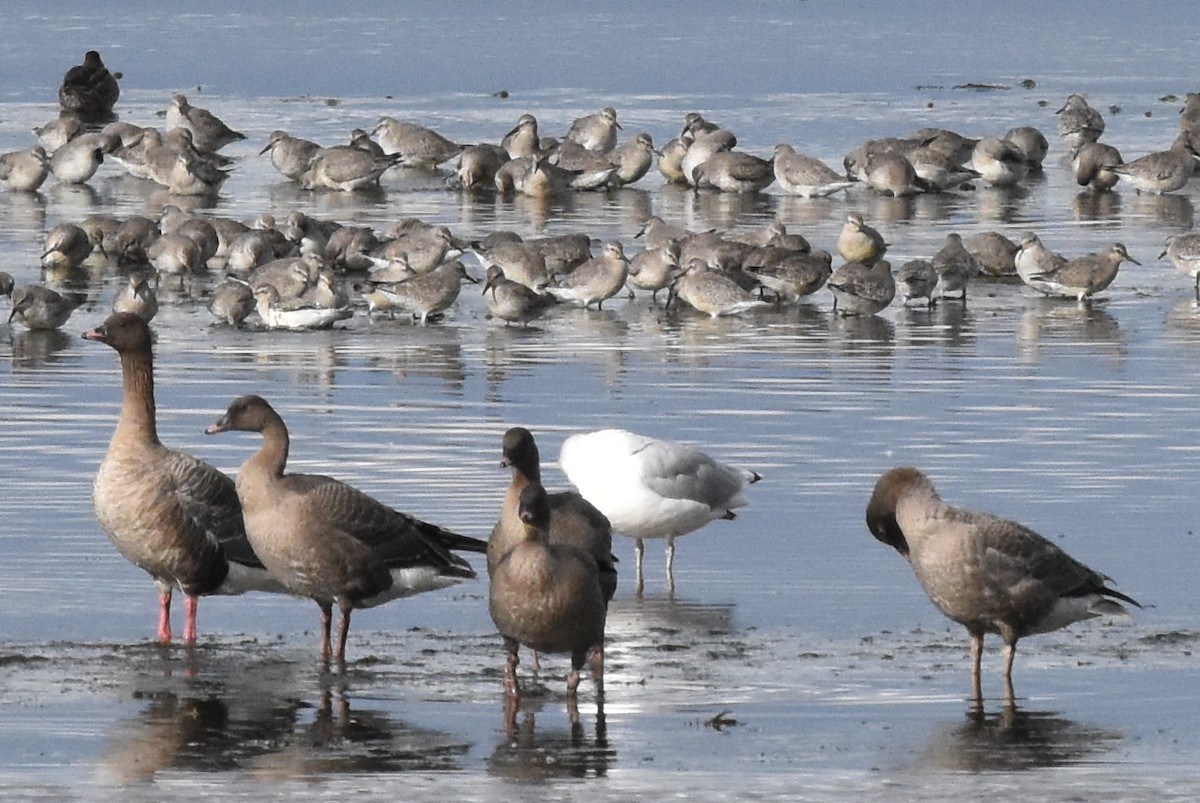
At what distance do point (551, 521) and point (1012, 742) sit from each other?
2.49 meters

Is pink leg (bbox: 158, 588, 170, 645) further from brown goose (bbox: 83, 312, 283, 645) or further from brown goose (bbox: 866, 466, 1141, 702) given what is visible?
brown goose (bbox: 866, 466, 1141, 702)

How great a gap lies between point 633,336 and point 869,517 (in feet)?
35.1

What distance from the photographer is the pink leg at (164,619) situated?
453 inches

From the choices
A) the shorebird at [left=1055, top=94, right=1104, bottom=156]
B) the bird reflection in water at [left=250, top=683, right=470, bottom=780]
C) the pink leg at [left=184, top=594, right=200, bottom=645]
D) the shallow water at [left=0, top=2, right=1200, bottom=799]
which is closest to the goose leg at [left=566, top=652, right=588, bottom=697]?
the shallow water at [left=0, top=2, right=1200, bottom=799]

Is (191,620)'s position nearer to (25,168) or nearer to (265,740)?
(265,740)

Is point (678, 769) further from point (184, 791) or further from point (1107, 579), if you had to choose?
point (1107, 579)

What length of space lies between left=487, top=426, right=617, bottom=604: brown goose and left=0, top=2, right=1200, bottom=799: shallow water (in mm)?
476

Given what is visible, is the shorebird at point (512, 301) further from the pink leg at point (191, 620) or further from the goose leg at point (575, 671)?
the goose leg at point (575, 671)

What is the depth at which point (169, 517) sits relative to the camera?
11.5 metres

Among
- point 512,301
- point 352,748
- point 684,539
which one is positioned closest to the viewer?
point 352,748

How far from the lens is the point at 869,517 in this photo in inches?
437

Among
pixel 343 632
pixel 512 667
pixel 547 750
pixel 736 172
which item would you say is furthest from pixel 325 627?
pixel 736 172

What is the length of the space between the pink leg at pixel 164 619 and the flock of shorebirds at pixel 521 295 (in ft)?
0.07

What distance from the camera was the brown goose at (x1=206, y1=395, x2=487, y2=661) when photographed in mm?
11148
